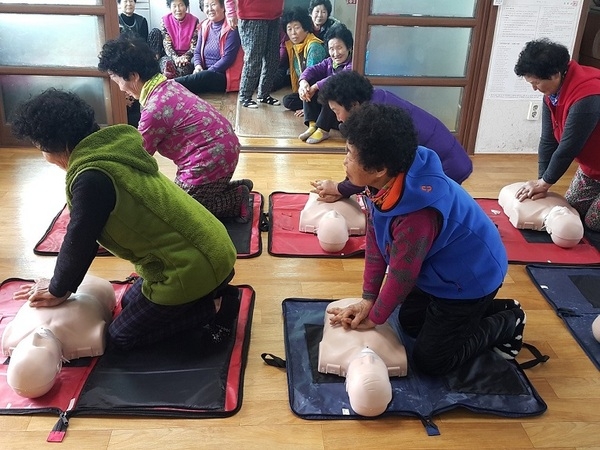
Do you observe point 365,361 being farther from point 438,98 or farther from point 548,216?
point 438,98

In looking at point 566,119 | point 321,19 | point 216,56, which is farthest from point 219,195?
point 216,56

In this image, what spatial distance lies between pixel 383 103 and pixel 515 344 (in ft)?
2.96

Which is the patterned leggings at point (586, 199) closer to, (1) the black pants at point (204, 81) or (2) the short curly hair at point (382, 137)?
(2) the short curly hair at point (382, 137)

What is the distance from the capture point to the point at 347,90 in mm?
2131

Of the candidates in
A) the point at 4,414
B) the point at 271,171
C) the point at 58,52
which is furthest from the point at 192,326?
the point at 58,52

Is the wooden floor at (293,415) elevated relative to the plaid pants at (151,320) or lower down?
lower down

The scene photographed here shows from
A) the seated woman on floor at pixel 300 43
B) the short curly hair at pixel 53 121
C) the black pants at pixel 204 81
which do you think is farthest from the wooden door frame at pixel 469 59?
the short curly hair at pixel 53 121

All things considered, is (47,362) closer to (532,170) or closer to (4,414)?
(4,414)

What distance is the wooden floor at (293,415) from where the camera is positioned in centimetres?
158

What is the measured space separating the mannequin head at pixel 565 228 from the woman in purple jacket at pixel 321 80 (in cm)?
163

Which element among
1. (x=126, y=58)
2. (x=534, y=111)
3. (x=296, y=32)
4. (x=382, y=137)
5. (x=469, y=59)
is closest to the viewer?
(x=382, y=137)

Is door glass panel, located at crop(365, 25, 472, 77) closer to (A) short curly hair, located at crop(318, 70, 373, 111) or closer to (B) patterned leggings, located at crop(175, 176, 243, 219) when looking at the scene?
(B) patterned leggings, located at crop(175, 176, 243, 219)

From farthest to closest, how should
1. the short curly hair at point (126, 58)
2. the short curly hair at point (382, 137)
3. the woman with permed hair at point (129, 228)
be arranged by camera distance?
the short curly hair at point (126, 58) < the woman with permed hair at point (129, 228) < the short curly hair at point (382, 137)

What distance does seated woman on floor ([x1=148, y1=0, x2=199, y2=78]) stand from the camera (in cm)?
520
